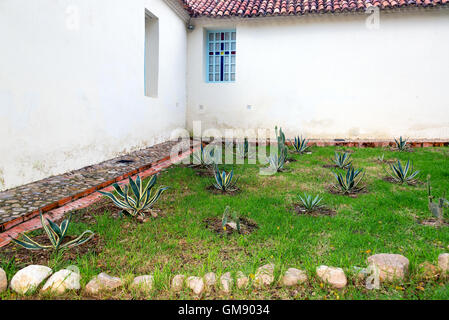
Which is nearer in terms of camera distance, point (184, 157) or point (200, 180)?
point (200, 180)

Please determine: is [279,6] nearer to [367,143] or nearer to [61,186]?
[367,143]

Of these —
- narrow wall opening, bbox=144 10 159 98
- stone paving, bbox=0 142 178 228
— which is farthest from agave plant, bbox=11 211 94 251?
narrow wall opening, bbox=144 10 159 98

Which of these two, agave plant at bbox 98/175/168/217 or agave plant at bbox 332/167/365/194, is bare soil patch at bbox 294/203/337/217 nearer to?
agave plant at bbox 332/167/365/194

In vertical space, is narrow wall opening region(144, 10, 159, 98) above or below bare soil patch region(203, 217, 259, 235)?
above

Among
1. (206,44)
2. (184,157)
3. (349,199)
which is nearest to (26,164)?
(184,157)

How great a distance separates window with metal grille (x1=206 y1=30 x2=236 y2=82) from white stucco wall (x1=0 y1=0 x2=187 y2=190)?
261cm

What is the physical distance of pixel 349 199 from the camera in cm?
416

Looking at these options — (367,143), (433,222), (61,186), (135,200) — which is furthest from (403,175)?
(61,186)

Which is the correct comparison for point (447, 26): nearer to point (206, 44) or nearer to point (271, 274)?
point (206, 44)

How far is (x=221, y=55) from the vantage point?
1032 cm

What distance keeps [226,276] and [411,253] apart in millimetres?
1498

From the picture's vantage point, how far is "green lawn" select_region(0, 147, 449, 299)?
2193mm

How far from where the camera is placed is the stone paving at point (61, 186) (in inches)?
136

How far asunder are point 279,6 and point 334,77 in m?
2.49
